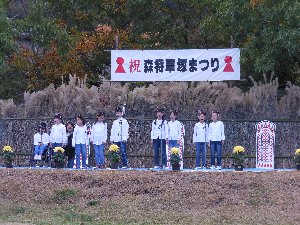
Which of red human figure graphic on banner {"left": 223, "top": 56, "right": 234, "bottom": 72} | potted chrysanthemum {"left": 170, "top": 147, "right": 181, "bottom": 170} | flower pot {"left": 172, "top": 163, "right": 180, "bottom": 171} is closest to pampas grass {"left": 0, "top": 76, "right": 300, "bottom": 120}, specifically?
red human figure graphic on banner {"left": 223, "top": 56, "right": 234, "bottom": 72}

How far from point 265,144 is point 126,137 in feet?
13.7

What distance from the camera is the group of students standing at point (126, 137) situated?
2197 centimetres

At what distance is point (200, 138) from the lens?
22.0m

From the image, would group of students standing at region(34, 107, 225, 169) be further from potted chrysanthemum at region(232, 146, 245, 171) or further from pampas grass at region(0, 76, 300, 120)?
pampas grass at region(0, 76, 300, 120)

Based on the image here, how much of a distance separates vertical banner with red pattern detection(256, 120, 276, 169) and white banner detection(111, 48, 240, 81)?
303 centimetres

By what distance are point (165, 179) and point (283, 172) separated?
3.11 m

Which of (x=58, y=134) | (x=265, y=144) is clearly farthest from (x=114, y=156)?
(x=265, y=144)

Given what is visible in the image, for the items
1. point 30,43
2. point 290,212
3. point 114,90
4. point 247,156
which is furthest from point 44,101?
point 290,212

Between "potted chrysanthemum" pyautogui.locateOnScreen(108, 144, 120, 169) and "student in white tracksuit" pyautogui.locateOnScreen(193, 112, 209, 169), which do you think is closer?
"potted chrysanthemum" pyautogui.locateOnScreen(108, 144, 120, 169)

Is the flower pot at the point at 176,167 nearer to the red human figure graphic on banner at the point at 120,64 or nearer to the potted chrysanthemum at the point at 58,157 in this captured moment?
the potted chrysanthemum at the point at 58,157

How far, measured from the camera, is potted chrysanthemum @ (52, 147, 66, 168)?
848 inches

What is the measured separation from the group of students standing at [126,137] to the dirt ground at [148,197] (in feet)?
7.91

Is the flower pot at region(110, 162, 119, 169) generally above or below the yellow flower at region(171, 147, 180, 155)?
below

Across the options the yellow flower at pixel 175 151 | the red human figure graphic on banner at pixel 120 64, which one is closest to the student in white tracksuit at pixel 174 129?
the yellow flower at pixel 175 151
